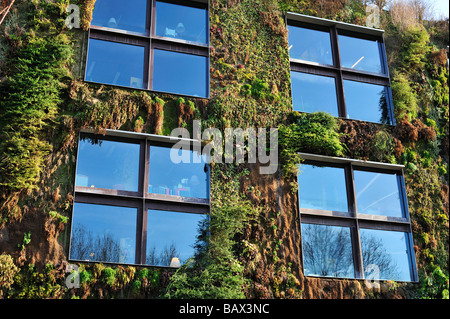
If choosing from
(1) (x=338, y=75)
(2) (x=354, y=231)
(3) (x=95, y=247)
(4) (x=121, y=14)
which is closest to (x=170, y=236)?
(3) (x=95, y=247)

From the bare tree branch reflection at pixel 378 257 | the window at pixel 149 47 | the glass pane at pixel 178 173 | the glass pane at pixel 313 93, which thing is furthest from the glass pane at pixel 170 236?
the glass pane at pixel 313 93

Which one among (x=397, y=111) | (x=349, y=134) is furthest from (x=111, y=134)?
(x=397, y=111)

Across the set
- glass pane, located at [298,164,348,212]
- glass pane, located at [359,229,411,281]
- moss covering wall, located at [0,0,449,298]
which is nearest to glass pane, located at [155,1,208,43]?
moss covering wall, located at [0,0,449,298]

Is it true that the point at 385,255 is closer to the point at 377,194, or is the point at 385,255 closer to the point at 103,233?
the point at 377,194

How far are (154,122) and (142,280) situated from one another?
11.5 ft

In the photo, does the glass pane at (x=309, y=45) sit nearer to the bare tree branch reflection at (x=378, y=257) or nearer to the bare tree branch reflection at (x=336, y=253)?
the bare tree branch reflection at (x=336, y=253)

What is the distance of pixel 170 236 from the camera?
12.4 metres

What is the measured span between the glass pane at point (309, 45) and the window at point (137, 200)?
4.15m

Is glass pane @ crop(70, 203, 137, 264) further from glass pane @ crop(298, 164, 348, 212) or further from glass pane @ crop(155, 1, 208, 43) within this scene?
glass pane @ crop(155, 1, 208, 43)

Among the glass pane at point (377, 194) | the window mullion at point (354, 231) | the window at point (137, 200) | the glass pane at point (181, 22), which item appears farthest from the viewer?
the glass pane at point (181, 22)

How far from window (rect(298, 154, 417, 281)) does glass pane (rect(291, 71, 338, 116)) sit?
1448 mm

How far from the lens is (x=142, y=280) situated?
38.1 ft

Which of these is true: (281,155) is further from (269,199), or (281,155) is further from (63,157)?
(63,157)

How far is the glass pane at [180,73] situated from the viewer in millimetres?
13742
